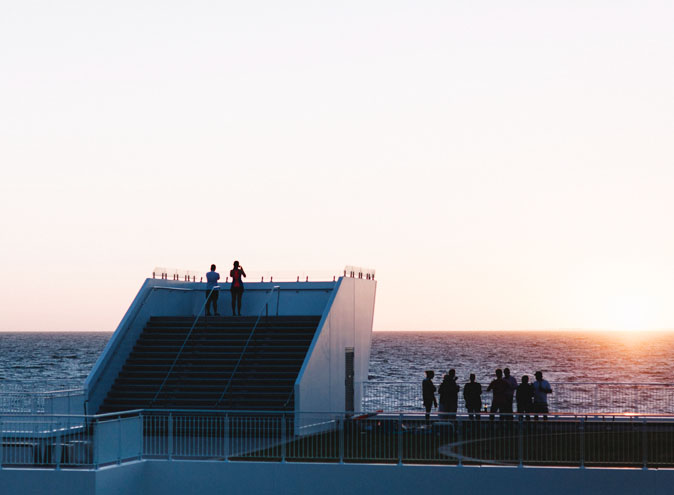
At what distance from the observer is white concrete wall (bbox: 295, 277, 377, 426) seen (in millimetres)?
29078

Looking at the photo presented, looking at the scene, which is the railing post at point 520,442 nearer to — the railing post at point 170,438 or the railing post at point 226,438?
the railing post at point 226,438

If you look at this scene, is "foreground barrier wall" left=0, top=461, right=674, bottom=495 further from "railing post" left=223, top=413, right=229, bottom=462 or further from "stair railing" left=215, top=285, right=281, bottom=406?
"stair railing" left=215, top=285, right=281, bottom=406

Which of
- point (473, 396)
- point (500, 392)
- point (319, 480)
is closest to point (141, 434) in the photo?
point (319, 480)

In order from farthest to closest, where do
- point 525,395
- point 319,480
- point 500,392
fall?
point 525,395, point 500,392, point 319,480

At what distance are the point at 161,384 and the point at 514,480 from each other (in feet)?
38.1

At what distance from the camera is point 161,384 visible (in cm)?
3027

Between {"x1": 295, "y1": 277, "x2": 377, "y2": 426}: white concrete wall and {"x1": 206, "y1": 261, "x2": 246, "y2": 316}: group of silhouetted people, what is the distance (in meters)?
3.18

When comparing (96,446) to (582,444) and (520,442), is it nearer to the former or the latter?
(520,442)

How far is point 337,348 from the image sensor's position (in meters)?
32.5

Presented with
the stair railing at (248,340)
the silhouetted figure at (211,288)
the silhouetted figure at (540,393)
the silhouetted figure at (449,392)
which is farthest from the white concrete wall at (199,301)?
the silhouetted figure at (540,393)

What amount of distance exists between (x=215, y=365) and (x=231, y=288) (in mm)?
3579

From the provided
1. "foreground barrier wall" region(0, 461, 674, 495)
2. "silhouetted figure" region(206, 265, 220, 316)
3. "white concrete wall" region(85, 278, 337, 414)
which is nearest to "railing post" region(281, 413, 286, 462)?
"foreground barrier wall" region(0, 461, 674, 495)

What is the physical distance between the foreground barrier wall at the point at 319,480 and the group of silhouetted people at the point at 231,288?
11.4 meters

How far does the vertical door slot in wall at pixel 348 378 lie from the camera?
33406 millimetres
